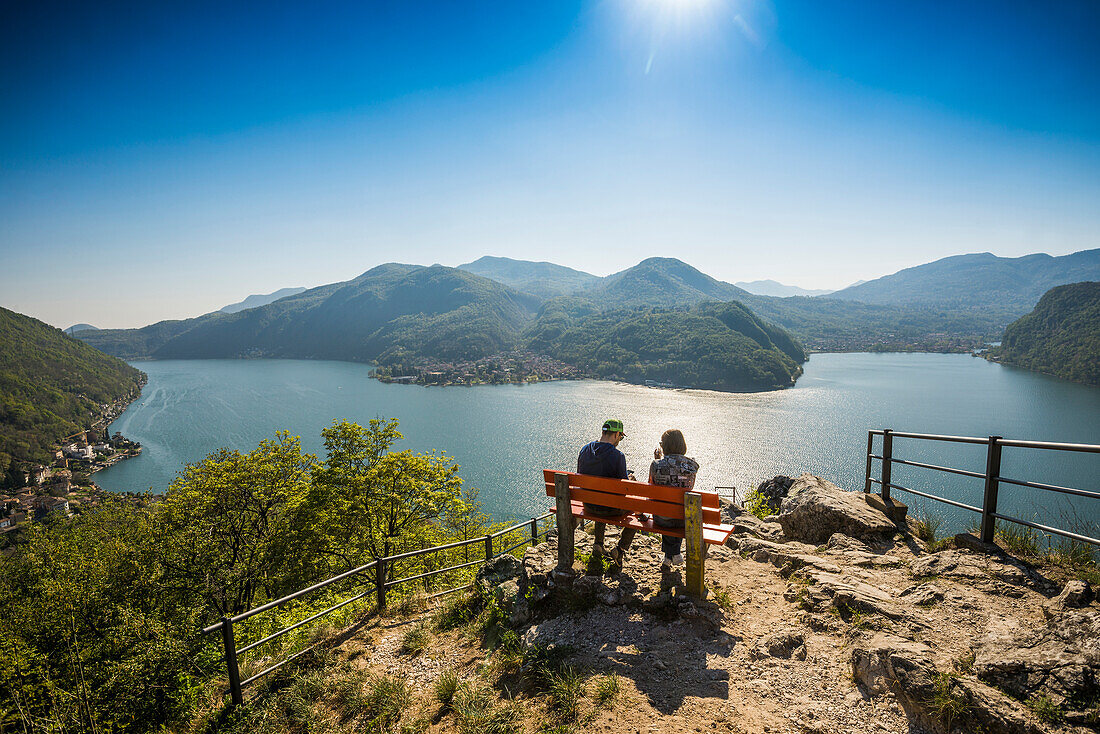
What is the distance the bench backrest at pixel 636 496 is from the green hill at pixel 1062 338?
394 ft

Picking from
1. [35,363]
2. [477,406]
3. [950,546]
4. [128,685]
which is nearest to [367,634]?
[128,685]

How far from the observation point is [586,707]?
328 cm

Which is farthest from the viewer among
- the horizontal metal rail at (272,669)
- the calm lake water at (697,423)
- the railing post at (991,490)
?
the calm lake water at (697,423)

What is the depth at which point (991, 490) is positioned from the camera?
4695 millimetres

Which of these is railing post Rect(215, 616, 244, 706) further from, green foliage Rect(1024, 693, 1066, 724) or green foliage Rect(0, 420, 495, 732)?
green foliage Rect(1024, 693, 1066, 724)

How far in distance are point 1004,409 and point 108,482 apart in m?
121

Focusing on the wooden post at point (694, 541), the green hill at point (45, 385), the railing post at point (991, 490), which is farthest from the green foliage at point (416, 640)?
the green hill at point (45, 385)

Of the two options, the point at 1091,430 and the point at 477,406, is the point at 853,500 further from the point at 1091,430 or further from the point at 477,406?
the point at 477,406

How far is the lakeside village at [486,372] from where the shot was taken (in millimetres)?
122812

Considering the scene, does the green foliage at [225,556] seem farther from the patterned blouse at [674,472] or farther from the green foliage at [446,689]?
the patterned blouse at [674,472]

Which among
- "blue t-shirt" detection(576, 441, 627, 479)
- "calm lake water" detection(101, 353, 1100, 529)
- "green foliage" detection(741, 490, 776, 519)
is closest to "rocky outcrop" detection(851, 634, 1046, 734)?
"blue t-shirt" detection(576, 441, 627, 479)

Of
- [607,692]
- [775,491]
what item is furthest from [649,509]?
[775,491]

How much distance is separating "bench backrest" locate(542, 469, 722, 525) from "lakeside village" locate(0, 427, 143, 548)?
44.8 metres

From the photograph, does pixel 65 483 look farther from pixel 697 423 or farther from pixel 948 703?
pixel 948 703
